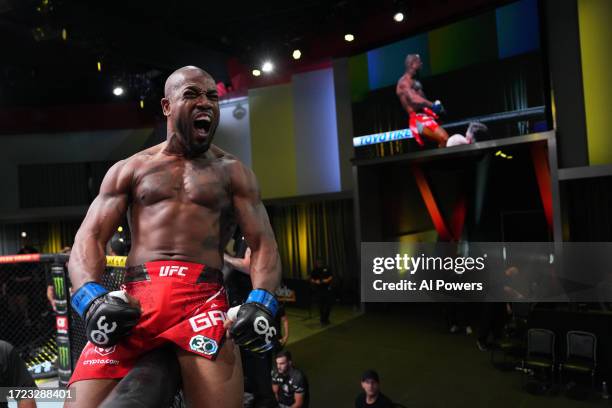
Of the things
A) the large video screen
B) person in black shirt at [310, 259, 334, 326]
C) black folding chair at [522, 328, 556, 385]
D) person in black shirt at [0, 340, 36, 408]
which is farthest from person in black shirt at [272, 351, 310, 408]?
the large video screen

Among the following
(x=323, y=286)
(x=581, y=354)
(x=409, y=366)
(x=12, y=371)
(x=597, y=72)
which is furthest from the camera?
(x=323, y=286)

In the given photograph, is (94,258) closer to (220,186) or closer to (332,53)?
(220,186)

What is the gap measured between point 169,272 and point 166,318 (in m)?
0.16

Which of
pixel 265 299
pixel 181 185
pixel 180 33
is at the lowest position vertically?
pixel 265 299

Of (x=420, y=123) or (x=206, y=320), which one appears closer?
(x=206, y=320)

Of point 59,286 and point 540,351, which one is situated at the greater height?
point 59,286

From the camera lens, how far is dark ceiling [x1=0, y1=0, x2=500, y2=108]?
8031 millimetres

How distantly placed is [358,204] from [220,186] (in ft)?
27.6

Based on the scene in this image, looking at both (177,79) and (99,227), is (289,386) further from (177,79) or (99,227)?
(177,79)

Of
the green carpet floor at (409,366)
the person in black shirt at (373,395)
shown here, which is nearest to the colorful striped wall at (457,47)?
the green carpet floor at (409,366)

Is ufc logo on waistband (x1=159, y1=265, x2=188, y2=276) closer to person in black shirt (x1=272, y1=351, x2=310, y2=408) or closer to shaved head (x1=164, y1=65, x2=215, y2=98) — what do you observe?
shaved head (x1=164, y1=65, x2=215, y2=98)

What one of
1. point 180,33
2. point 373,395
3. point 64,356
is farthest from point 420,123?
point 64,356

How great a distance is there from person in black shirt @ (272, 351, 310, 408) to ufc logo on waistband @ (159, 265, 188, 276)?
3274mm

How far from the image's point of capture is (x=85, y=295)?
148 centimetres
